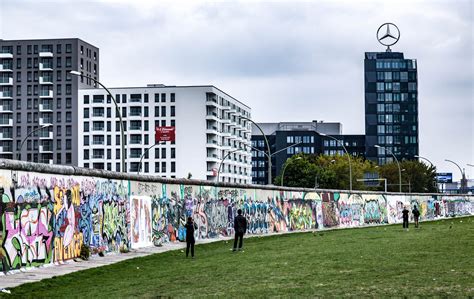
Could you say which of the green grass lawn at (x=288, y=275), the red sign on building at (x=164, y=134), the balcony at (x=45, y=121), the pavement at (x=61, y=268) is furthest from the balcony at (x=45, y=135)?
the green grass lawn at (x=288, y=275)

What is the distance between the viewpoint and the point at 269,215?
53219mm

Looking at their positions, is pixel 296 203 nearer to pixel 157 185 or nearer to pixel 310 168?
pixel 157 185

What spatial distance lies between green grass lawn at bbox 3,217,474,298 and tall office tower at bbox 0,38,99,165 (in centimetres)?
12793

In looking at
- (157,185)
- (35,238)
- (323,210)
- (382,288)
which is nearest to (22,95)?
(323,210)

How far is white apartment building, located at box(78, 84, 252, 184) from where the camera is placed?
14612 centimetres

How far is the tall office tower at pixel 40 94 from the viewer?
152500 mm

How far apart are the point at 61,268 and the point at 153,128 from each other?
125 meters

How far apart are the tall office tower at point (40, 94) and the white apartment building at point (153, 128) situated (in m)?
4.15

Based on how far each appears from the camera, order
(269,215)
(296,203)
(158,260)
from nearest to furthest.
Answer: (158,260) → (269,215) → (296,203)

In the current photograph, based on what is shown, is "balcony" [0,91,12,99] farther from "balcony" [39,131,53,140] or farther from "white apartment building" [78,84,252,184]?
"white apartment building" [78,84,252,184]

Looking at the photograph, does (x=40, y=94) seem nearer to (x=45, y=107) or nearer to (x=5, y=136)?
(x=45, y=107)

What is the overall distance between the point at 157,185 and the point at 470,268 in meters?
19.4

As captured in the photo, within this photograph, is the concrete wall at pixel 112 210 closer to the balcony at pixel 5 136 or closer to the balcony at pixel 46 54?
the balcony at pixel 46 54

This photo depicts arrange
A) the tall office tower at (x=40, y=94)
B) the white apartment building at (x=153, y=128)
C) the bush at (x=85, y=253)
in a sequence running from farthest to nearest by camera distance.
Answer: the tall office tower at (x=40, y=94) → the white apartment building at (x=153, y=128) → the bush at (x=85, y=253)
